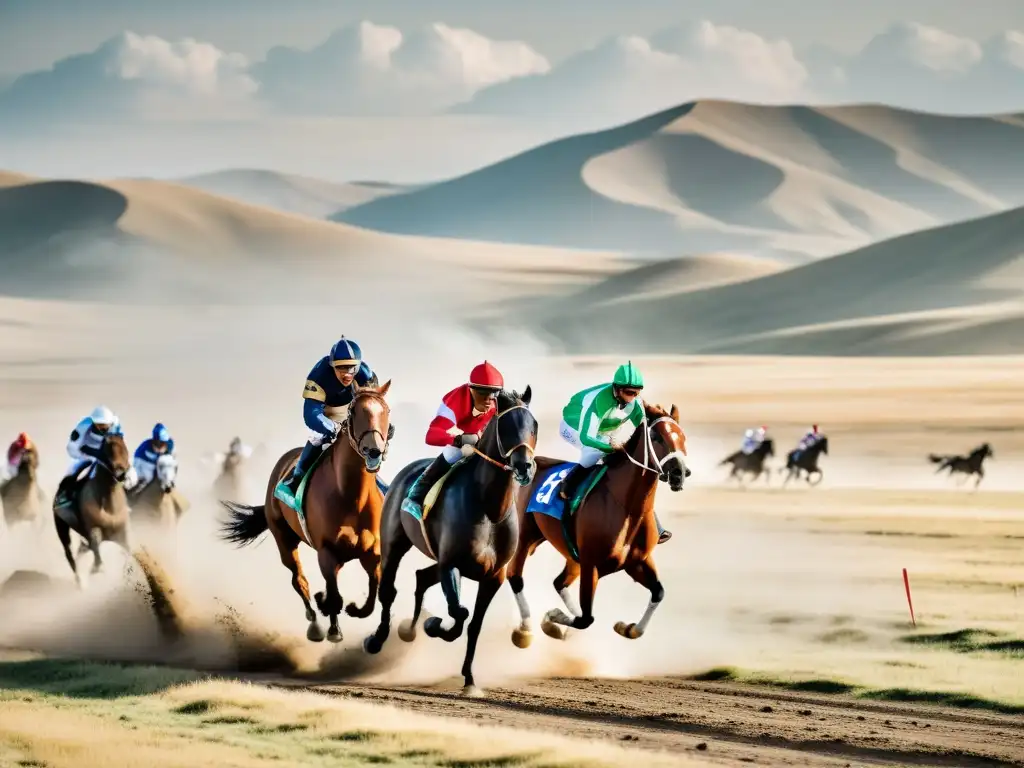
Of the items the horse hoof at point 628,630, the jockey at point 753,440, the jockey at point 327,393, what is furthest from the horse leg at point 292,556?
the jockey at point 753,440

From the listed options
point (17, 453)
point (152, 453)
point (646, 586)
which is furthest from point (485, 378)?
point (17, 453)

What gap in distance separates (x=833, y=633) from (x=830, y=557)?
9.07 meters

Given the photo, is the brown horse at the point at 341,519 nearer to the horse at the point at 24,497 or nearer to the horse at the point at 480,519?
the horse at the point at 480,519

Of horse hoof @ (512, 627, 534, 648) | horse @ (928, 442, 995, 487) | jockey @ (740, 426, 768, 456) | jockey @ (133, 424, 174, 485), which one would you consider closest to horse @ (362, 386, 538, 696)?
horse hoof @ (512, 627, 534, 648)

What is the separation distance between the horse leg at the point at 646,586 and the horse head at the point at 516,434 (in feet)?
8.17

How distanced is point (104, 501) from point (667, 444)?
10.1 m

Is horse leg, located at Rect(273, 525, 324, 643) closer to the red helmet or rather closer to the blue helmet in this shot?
the blue helmet

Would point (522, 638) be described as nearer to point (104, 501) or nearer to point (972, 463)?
point (104, 501)

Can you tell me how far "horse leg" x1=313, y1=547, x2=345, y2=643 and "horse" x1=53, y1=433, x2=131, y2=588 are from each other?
6.63 m

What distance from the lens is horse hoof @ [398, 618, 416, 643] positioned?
58.9 ft

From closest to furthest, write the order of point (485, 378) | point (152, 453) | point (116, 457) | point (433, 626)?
point (433, 626), point (485, 378), point (116, 457), point (152, 453)

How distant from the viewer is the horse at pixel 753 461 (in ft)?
161

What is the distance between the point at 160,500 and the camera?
83.5 feet

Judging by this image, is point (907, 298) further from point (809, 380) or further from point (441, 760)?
point (441, 760)
